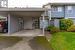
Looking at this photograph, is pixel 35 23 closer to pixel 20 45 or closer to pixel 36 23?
pixel 36 23

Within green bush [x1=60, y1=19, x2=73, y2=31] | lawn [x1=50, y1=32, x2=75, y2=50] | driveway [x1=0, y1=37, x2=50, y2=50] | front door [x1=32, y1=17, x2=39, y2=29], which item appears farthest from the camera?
front door [x1=32, y1=17, x2=39, y2=29]

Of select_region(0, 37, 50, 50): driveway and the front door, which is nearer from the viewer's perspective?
select_region(0, 37, 50, 50): driveway

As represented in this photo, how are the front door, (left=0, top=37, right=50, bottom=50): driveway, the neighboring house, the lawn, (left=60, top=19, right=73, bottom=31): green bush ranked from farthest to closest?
the front door, the neighboring house, (left=60, top=19, right=73, bottom=31): green bush, (left=0, top=37, right=50, bottom=50): driveway, the lawn

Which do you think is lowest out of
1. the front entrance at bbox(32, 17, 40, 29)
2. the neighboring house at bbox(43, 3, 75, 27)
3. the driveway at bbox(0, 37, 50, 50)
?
the driveway at bbox(0, 37, 50, 50)

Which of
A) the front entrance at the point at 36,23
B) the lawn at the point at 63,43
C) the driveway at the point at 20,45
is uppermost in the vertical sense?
the front entrance at the point at 36,23

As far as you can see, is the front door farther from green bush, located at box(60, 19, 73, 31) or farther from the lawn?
the lawn

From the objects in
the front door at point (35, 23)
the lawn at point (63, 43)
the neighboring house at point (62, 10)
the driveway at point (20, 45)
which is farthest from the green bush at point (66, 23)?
the driveway at point (20, 45)

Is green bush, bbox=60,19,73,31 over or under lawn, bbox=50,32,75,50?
over

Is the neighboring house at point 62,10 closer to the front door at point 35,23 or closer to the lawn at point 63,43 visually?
the front door at point 35,23

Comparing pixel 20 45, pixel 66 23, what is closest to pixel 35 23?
pixel 66 23

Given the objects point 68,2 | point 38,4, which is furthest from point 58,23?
point 38,4

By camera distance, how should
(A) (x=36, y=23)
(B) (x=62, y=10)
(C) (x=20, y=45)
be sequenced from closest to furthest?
1. (C) (x=20, y=45)
2. (B) (x=62, y=10)
3. (A) (x=36, y=23)

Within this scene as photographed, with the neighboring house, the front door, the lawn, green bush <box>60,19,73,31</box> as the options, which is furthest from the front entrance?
the lawn

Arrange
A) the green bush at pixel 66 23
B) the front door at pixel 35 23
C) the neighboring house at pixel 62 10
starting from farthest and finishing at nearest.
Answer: the front door at pixel 35 23
the neighboring house at pixel 62 10
the green bush at pixel 66 23
